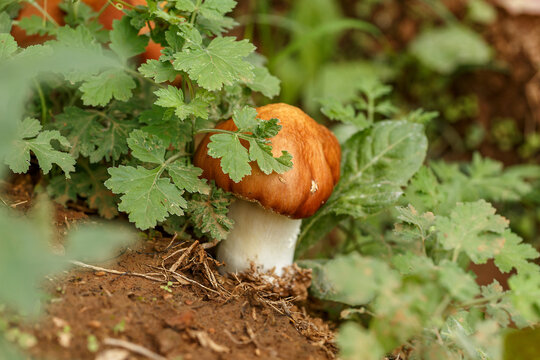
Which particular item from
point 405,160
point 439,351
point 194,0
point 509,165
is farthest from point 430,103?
point 439,351

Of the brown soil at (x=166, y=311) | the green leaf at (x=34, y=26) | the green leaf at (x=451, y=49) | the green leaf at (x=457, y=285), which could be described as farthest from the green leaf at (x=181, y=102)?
the green leaf at (x=451, y=49)

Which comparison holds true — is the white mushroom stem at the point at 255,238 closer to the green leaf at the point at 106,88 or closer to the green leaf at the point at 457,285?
the green leaf at the point at 106,88

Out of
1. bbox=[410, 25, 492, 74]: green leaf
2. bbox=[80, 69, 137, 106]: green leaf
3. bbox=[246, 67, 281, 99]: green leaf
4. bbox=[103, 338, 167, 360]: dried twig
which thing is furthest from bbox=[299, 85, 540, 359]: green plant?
bbox=[410, 25, 492, 74]: green leaf

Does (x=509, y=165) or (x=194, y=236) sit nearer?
(x=194, y=236)

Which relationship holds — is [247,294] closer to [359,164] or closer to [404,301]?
[404,301]

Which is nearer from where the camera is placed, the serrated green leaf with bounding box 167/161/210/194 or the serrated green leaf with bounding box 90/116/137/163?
the serrated green leaf with bounding box 167/161/210/194

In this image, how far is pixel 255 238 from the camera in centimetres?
211

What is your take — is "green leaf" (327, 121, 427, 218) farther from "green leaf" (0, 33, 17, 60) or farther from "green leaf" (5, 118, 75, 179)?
"green leaf" (0, 33, 17, 60)

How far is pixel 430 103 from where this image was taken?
4.86 meters

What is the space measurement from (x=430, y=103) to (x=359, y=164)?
276cm

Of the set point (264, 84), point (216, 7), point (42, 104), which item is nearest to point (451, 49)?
point (264, 84)

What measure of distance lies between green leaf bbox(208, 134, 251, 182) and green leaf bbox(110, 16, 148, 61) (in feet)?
1.77

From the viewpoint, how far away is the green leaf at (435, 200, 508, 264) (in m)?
1.58

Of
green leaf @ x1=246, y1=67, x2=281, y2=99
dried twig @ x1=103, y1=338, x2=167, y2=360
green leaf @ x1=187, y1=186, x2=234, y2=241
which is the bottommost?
dried twig @ x1=103, y1=338, x2=167, y2=360
